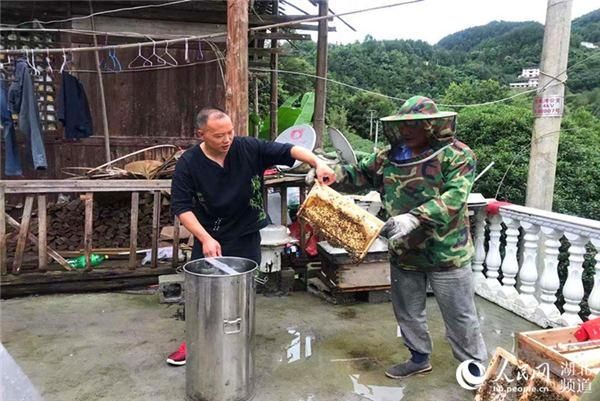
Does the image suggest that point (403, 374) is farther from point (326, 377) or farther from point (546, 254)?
point (546, 254)

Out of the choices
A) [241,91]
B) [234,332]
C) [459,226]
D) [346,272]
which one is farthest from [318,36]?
[234,332]

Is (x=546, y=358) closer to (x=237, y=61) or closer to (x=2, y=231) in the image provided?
(x=237, y=61)

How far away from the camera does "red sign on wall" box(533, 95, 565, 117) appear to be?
151 inches

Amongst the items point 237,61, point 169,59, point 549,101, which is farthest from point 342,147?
point 169,59

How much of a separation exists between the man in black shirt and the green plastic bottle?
243 cm

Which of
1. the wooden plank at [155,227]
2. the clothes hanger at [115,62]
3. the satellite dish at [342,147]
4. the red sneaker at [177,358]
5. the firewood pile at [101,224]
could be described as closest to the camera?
the red sneaker at [177,358]

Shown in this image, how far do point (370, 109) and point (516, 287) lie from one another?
699 inches

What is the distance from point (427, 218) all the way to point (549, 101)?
2.19m

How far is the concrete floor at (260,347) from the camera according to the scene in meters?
2.90

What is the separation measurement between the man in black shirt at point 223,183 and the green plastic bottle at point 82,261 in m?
2.43

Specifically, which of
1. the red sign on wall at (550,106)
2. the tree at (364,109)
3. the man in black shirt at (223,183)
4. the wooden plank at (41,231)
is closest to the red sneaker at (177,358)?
the man in black shirt at (223,183)

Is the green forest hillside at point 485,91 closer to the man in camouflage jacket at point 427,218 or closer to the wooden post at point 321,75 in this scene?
the wooden post at point 321,75

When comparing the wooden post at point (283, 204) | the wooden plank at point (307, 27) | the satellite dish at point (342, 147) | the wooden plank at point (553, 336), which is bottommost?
the wooden plank at point (553, 336)

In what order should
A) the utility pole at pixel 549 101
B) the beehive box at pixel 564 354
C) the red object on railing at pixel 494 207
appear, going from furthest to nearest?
the red object on railing at pixel 494 207 < the utility pole at pixel 549 101 < the beehive box at pixel 564 354
